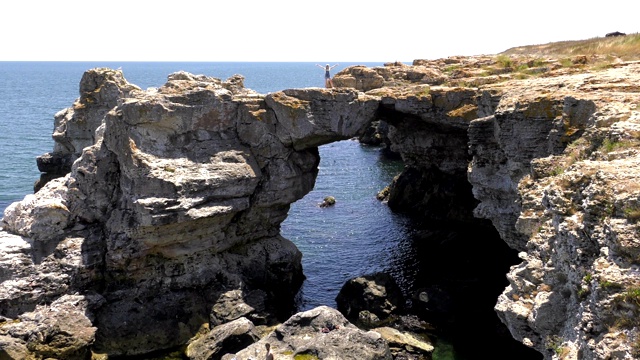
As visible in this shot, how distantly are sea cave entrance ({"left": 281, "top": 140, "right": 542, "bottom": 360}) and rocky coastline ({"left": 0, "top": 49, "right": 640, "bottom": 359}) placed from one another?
166cm

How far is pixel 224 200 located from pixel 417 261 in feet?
49.7

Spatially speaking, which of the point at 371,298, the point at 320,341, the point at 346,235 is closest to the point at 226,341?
the point at 320,341

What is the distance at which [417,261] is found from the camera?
39.2 metres

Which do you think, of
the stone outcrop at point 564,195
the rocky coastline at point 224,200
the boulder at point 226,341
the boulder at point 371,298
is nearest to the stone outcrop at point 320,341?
the rocky coastline at point 224,200

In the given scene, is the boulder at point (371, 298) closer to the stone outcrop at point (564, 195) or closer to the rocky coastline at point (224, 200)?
the rocky coastline at point (224, 200)

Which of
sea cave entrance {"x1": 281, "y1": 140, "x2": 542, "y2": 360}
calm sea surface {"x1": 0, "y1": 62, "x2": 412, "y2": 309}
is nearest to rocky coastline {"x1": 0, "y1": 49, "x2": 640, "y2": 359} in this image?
sea cave entrance {"x1": 281, "y1": 140, "x2": 542, "y2": 360}

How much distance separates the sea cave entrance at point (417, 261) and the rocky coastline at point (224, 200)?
65.4 inches

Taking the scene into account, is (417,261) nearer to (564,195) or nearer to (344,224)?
(344,224)

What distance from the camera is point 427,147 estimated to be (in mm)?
41188

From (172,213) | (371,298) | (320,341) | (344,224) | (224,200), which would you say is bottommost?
(344,224)

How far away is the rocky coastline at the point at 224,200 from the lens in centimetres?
2362

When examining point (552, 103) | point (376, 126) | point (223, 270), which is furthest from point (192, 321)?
point (376, 126)

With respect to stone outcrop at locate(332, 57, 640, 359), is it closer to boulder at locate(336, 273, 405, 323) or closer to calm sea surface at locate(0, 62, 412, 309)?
boulder at locate(336, 273, 405, 323)

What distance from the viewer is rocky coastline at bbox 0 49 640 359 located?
23625 millimetres
